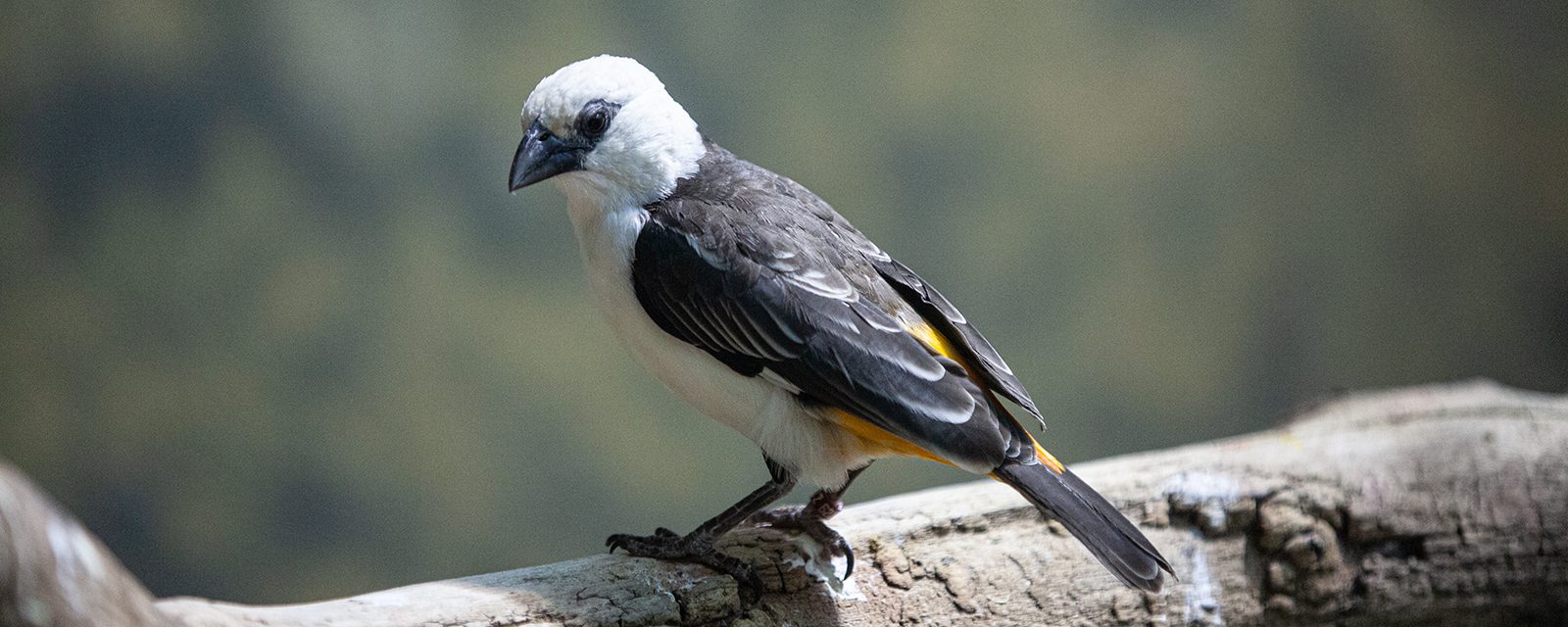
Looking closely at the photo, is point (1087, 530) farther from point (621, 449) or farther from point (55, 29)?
point (55, 29)

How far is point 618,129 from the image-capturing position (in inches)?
87.4

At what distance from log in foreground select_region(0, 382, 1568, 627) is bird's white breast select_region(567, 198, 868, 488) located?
18 cm

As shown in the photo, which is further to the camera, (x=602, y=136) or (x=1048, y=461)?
(x=602, y=136)

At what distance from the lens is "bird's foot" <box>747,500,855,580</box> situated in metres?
2.20

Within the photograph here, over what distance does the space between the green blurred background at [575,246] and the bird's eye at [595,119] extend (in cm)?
148

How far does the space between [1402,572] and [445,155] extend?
2.78 m

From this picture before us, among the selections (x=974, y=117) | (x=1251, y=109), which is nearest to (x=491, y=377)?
(x=974, y=117)

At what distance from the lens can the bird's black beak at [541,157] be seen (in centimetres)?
216

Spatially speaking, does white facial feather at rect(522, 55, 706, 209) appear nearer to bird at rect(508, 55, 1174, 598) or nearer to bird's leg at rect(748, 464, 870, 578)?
bird at rect(508, 55, 1174, 598)

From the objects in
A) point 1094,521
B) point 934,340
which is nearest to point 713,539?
point 934,340

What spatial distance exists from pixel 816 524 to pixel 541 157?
0.86 metres

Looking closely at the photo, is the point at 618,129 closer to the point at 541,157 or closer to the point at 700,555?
the point at 541,157

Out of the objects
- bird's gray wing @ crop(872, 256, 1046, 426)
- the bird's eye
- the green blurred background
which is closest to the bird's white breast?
the bird's eye

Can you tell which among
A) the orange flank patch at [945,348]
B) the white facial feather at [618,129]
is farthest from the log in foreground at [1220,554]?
the white facial feather at [618,129]
